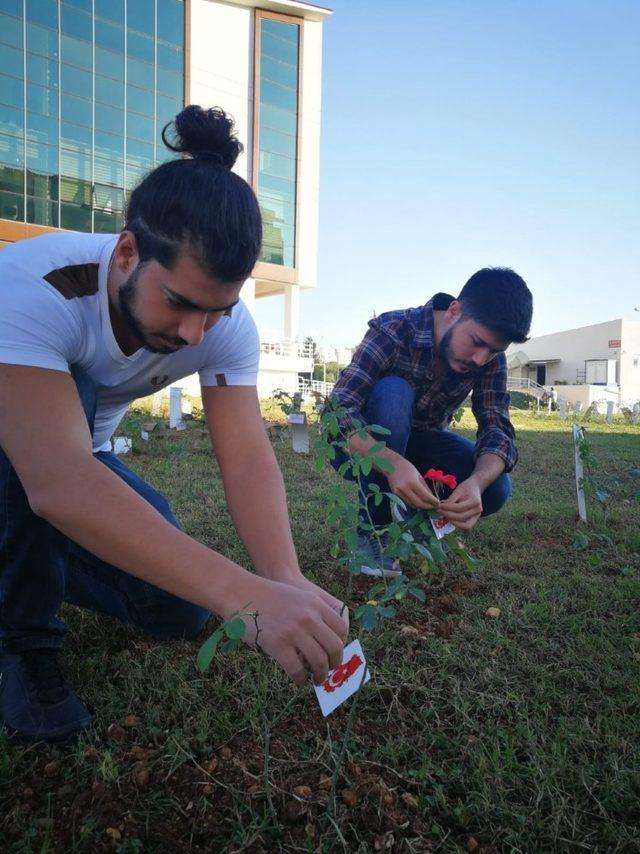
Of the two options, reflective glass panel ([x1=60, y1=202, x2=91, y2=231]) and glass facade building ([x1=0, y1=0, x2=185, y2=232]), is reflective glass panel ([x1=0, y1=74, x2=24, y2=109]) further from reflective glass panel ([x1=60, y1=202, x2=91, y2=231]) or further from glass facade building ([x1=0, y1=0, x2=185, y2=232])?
reflective glass panel ([x1=60, y1=202, x2=91, y2=231])

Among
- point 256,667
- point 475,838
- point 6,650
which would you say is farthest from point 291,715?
point 6,650

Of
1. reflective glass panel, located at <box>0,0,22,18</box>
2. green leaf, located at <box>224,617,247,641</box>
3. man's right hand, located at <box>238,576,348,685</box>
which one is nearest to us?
green leaf, located at <box>224,617,247,641</box>

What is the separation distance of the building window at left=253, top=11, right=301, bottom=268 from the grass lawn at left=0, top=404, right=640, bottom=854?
57.1ft

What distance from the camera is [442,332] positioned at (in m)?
2.70

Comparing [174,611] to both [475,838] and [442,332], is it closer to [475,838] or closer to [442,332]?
[475,838]

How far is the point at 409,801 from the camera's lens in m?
1.32

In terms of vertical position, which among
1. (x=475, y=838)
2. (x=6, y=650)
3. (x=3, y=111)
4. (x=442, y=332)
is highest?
(x=3, y=111)

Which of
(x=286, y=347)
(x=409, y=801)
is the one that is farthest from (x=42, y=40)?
(x=409, y=801)

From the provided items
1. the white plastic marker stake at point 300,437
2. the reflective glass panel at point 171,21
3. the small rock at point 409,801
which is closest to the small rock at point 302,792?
the small rock at point 409,801

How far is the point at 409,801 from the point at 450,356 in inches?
69.5

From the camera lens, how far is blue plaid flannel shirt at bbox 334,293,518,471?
8.89 feet

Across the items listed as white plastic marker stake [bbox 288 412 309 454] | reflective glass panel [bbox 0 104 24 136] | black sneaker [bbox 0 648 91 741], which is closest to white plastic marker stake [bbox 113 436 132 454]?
white plastic marker stake [bbox 288 412 309 454]

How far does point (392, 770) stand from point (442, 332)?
5.94 ft

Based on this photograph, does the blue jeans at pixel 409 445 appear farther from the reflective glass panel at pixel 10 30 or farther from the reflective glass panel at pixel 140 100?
the reflective glass panel at pixel 10 30
